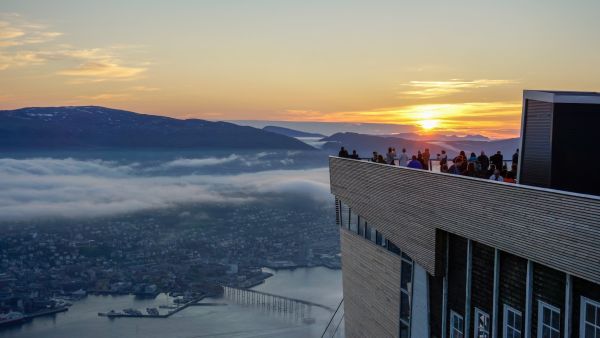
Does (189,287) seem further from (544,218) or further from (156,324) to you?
(544,218)

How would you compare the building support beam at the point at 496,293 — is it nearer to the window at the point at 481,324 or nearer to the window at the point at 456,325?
the window at the point at 481,324

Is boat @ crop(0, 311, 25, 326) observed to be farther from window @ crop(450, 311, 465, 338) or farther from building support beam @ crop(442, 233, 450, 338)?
window @ crop(450, 311, 465, 338)

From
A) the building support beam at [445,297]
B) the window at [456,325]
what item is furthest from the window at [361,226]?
the window at [456,325]

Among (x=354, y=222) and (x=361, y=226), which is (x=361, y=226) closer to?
(x=361, y=226)

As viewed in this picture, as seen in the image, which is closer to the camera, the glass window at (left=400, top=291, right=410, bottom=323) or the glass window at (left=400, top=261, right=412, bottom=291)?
the glass window at (left=400, top=261, right=412, bottom=291)

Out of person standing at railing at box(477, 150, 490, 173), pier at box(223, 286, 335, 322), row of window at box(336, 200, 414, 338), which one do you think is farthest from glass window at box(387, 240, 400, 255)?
pier at box(223, 286, 335, 322)

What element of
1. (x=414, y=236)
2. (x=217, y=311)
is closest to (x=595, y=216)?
(x=414, y=236)
